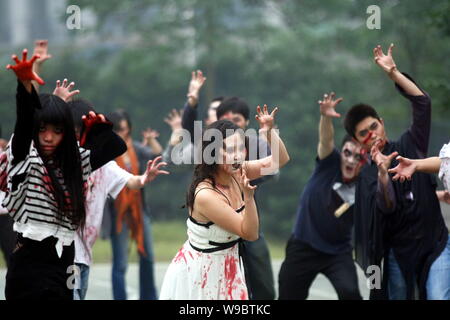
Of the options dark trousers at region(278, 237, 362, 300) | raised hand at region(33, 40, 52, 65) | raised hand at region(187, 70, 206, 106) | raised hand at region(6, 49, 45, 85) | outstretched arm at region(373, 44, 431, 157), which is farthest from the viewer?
raised hand at region(187, 70, 206, 106)

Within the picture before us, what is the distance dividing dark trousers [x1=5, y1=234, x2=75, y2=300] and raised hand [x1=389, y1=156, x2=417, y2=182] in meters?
1.99

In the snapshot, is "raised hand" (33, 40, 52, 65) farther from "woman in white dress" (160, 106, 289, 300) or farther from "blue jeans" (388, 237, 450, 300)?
"blue jeans" (388, 237, 450, 300)

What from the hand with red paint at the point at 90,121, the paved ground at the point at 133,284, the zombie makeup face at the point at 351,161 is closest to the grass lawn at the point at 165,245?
the paved ground at the point at 133,284

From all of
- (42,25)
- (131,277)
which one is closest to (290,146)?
(131,277)

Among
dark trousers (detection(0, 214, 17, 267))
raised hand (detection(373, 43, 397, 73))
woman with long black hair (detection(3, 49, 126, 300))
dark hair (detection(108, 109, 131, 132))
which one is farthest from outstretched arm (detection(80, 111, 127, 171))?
dark hair (detection(108, 109, 131, 132))

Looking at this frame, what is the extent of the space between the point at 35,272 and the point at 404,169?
7.13ft

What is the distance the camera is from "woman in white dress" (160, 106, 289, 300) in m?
5.27

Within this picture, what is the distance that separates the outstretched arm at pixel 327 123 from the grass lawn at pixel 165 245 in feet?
22.3

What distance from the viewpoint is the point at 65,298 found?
541 cm

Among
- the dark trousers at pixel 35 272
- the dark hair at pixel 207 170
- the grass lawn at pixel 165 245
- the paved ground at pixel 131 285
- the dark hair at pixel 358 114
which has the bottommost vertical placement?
the paved ground at pixel 131 285

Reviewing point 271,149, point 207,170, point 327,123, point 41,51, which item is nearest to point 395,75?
point 327,123

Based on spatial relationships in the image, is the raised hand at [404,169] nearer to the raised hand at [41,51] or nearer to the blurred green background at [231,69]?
the raised hand at [41,51]

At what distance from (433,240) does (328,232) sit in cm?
121

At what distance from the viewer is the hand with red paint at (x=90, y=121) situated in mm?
5562
